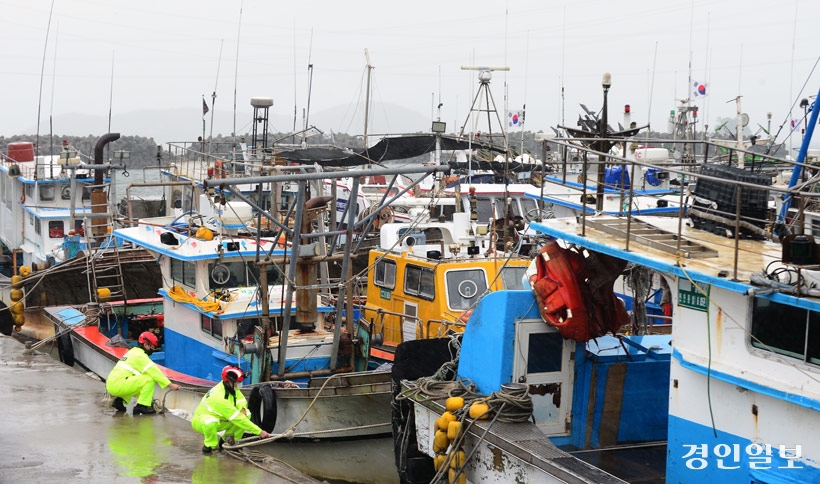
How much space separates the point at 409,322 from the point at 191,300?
3217 millimetres

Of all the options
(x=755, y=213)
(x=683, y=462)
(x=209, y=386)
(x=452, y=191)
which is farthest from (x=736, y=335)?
(x=452, y=191)

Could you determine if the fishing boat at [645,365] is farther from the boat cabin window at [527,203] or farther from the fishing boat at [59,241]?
the boat cabin window at [527,203]

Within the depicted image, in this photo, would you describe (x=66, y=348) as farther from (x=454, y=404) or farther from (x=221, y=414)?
(x=454, y=404)

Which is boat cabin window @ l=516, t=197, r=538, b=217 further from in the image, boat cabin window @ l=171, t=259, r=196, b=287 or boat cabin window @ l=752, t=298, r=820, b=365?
boat cabin window @ l=752, t=298, r=820, b=365

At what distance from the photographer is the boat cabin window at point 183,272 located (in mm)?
14820

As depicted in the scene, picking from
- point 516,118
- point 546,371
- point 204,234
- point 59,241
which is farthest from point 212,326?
point 516,118

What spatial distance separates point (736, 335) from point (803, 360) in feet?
1.80

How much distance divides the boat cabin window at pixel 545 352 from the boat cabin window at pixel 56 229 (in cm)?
1832

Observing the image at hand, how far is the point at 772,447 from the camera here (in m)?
6.82

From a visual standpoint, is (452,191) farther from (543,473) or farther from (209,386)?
(543,473)

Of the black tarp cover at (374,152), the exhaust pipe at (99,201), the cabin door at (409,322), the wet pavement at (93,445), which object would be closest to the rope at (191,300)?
the wet pavement at (93,445)

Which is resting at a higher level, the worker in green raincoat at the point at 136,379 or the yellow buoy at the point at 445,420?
the yellow buoy at the point at 445,420

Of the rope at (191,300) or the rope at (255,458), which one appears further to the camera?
the rope at (191,300)

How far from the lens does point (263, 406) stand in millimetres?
11984
